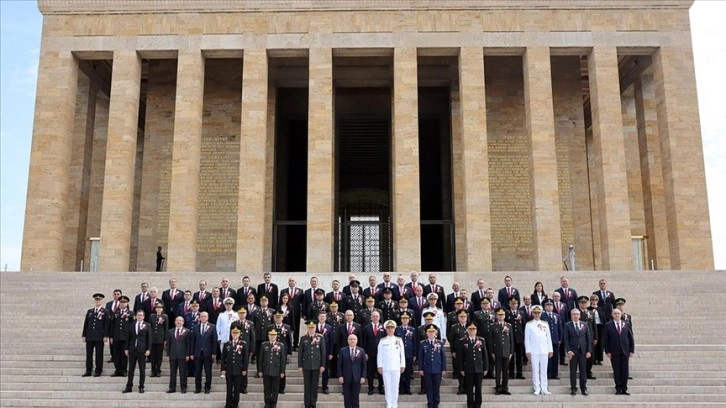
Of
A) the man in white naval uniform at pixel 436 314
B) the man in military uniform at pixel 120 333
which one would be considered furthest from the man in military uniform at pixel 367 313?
the man in military uniform at pixel 120 333

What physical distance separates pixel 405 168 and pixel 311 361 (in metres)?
12.6

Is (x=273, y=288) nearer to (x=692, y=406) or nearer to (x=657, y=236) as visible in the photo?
(x=692, y=406)

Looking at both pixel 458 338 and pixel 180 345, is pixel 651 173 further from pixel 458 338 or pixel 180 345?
pixel 180 345

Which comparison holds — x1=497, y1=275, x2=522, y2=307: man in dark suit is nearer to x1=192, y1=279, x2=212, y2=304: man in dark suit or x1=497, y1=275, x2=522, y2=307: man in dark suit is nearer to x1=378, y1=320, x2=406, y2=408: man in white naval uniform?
x1=378, y1=320, x2=406, y2=408: man in white naval uniform

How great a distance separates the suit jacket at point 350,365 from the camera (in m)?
10.6

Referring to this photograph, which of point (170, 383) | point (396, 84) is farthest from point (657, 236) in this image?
point (170, 383)

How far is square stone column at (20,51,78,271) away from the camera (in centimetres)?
2233

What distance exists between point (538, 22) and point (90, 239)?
17231 mm

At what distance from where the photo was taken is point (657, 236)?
25.0m

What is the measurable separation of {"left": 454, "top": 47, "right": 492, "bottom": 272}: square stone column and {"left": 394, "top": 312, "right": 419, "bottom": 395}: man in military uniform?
1067 cm

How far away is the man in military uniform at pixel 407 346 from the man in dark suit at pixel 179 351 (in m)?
3.39

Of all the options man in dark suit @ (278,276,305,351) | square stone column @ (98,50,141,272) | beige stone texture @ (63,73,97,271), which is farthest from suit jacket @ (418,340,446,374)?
beige stone texture @ (63,73,97,271)

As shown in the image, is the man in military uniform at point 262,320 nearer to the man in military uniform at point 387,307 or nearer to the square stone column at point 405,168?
the man in military uniform at point 387,307

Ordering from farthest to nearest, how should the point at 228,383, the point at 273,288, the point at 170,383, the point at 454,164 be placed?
the point at 454,164 → the point at 273,288 → the point at 170,383 → the point at 228,383
